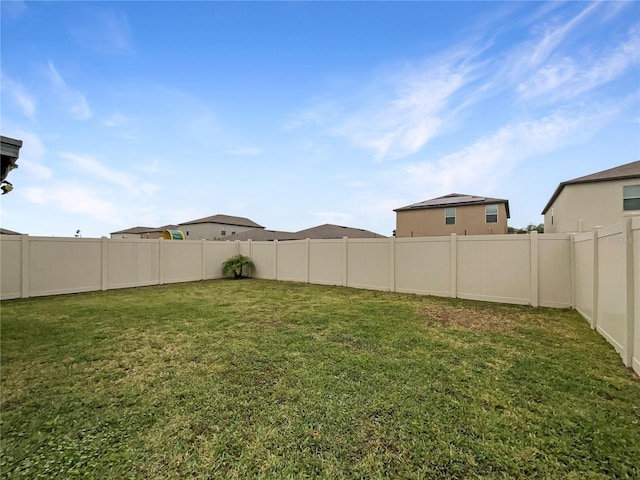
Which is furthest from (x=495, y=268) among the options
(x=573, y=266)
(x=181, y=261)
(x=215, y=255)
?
(x=181, y=261)

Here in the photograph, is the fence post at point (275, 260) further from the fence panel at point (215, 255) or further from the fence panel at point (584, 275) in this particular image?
the fence panel at point (584, 275)

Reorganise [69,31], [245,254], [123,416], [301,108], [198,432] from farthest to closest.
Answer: [245,254] < [301,108] < [69,31] < [123,416] < [198,432]

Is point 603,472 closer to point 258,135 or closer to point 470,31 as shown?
point 470,31

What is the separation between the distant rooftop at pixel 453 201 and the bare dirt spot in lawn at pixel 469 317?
11994 millimetres

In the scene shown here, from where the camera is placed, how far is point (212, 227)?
125 feet

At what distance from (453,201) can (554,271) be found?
11730mm

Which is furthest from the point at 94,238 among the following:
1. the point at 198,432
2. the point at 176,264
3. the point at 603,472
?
the point at 603,472

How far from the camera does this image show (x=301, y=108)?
11.1m

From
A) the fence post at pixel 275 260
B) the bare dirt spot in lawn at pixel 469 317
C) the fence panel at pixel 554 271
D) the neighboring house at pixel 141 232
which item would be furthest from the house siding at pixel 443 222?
the neighboring house at pixel 141 232

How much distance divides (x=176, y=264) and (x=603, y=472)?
12.9 metres

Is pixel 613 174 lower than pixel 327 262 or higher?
higher

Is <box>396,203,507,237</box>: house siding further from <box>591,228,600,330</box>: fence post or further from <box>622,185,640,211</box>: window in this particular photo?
<box>591,228,600,330</box>: fence post

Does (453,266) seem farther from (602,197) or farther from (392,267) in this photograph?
(602,197)

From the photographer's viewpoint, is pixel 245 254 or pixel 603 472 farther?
pixel 245 254
